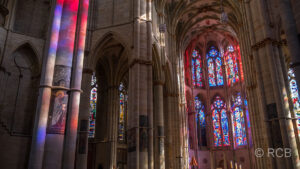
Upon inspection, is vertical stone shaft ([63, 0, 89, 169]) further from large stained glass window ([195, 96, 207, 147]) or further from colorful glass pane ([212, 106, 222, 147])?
colorful glass pane ([212, 106, 222, 147])

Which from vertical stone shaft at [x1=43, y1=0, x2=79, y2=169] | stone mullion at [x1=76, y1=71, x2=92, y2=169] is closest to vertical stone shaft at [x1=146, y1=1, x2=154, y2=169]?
stone mullion at [x1=76, y1=71, x2=92, y2=169]

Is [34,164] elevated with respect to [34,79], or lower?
lower

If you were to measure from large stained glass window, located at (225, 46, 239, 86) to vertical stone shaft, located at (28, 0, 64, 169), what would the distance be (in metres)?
26.9

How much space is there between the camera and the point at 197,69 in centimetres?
3556

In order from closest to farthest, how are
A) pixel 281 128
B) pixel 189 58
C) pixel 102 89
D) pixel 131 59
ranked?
pixel 281 128 → pixel 131 59 → pixel 102 89 → pixel 189 58

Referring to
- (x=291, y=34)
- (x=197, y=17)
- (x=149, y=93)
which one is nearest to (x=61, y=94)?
(x=149, y=93)

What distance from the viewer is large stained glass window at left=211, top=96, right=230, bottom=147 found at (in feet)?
104

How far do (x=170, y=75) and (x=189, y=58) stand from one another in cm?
1244

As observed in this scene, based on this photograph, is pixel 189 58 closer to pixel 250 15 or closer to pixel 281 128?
pixel 250 15

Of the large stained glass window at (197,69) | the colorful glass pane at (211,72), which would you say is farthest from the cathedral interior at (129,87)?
the large stained glass window at (197,69)

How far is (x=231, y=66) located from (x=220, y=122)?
7462mm

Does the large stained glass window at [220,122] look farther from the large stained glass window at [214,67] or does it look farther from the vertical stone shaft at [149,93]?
the vertical stone shaft at [149,93]

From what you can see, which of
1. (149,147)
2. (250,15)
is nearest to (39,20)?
(149,147)

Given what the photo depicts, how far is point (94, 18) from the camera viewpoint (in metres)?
18.9
